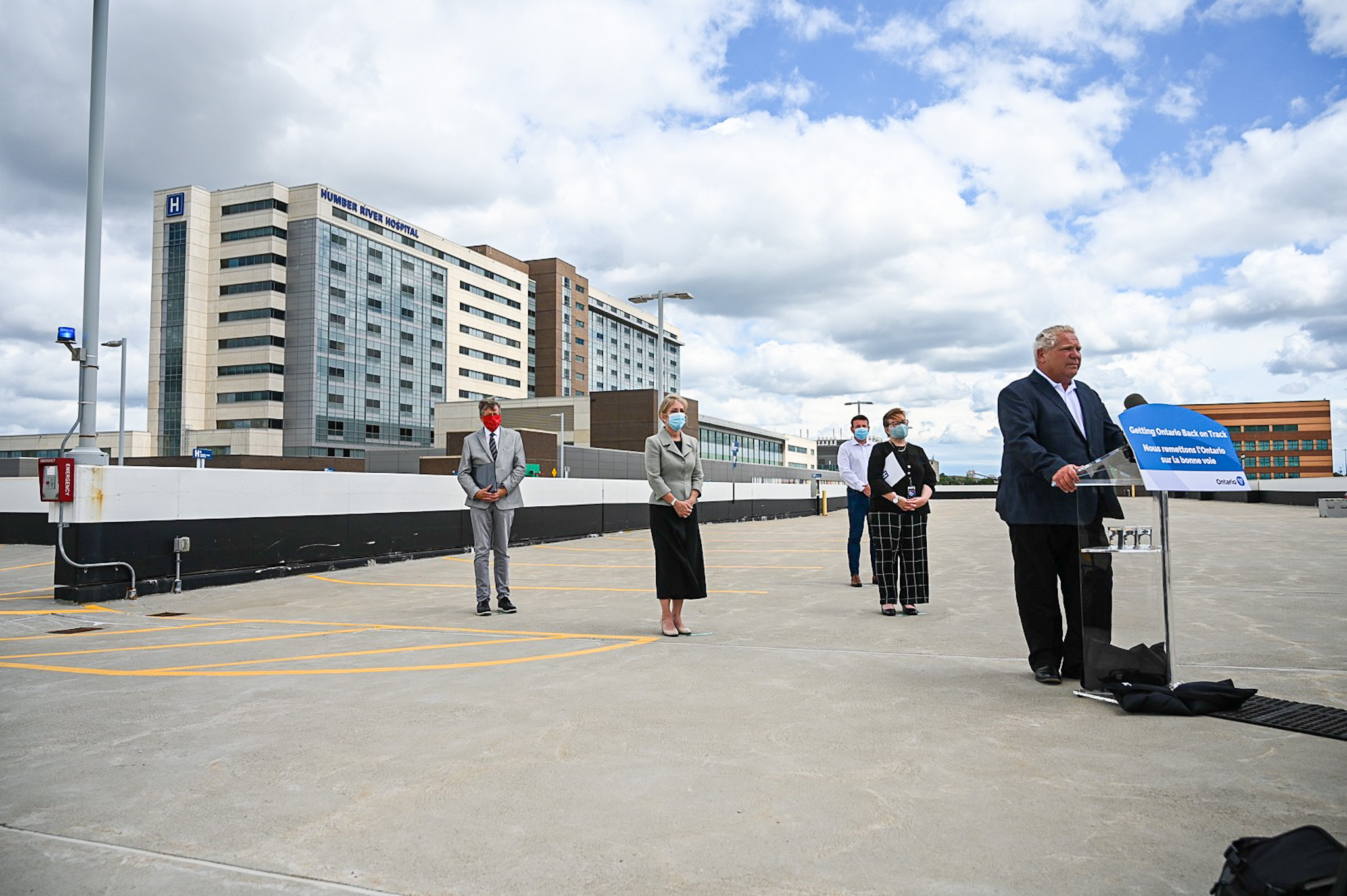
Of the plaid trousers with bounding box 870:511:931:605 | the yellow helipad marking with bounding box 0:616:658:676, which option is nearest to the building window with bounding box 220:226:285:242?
the yellow helipad marking with bounding box 0:616:658:676

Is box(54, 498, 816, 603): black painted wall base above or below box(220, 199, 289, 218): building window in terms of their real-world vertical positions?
below

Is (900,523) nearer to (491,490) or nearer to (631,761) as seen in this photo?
(491,490)

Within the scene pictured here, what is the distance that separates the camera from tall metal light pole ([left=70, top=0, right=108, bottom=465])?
921 cm

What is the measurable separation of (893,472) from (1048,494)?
317cm

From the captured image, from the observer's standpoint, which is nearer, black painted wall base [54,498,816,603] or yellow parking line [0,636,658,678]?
yellow parking line [0,636,658,678]

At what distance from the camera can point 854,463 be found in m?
10.5

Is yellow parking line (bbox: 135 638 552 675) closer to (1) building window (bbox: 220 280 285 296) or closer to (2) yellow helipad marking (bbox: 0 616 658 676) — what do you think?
(2) yellow helipad marking (bbox: 0 616 658 676)

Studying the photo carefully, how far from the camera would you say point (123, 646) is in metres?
6.43

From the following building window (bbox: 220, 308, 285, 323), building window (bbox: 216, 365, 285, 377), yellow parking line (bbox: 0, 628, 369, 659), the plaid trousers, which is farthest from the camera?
building window (bbox: 216, 365, 285, 377)

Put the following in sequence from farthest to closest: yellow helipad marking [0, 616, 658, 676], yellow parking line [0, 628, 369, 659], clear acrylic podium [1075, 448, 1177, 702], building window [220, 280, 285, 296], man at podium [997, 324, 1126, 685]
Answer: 1. building window [220, 280, 285, 296]
2. yellow parking line [0, 628, 369, 659]
3. yellow helipad marking [0, 616, 658, 676]
4. man at podium [997, 324, 1126, 685]
5. clear acrylic podium [1075, 448, 1177, 702]

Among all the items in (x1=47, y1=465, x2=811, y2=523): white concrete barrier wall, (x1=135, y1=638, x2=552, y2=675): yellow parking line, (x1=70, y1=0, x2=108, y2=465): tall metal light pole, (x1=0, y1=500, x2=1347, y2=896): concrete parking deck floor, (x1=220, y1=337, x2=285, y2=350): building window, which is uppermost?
(x1=220, y1=337, x2=285, y2=350): building window

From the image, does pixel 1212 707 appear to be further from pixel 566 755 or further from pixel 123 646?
pixel 123 646

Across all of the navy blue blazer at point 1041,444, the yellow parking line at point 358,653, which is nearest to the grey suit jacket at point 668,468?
the yellow parking line at point 358,653

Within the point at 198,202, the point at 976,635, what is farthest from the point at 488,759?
the point at 198,202
